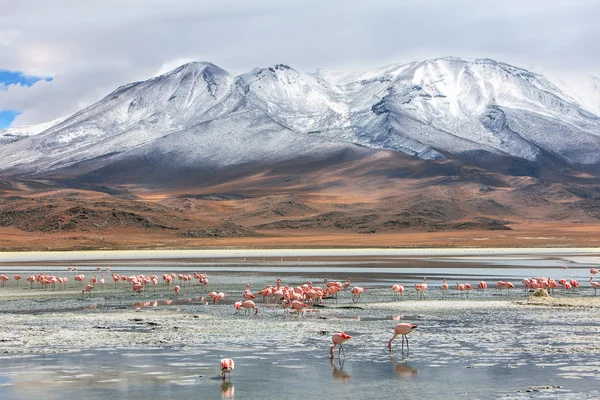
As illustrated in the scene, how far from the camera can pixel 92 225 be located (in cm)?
10612

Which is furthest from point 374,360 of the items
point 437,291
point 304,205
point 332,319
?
point 304,205

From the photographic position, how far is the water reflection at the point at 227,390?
48.7 ft

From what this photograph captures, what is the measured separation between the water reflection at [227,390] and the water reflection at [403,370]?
317 centimetres

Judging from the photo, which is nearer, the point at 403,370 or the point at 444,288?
the point at 403,370

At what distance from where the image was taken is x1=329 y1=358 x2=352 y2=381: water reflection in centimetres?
1644

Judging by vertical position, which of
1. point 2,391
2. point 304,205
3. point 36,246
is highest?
point 304,205

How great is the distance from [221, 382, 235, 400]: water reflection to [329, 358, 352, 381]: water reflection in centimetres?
200

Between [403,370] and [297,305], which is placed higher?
[297,305]

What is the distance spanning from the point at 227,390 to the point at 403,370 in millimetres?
3629

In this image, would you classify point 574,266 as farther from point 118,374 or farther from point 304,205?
point 304,205

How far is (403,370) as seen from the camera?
55.9 feet

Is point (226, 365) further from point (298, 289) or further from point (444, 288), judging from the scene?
point (444, 288)

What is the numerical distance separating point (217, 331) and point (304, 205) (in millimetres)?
141049

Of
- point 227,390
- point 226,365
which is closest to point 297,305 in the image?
point 226,365
